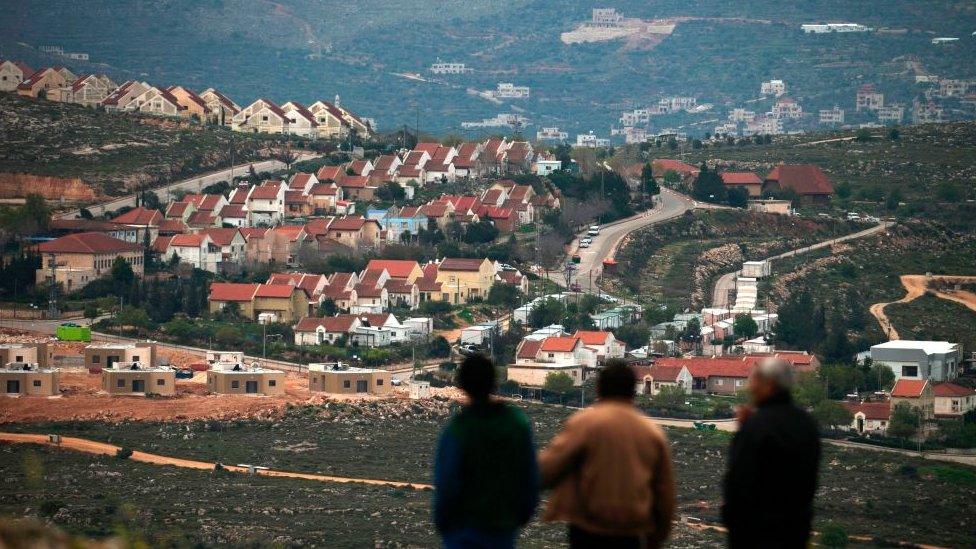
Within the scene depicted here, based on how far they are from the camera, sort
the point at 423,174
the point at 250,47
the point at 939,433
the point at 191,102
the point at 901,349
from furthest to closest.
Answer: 1. the point at 250,47
2. the point at 191,102
3. the point at 423,174
4. the point at 901,349
5. the point at 939,433

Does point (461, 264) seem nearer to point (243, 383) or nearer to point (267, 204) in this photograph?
point (267, 204)

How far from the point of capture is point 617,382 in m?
7.34

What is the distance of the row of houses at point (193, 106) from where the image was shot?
72.9 meters

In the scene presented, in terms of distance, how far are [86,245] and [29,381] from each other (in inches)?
464

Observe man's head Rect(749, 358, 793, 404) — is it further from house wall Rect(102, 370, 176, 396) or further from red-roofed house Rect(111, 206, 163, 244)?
red-roofed house Rect(111, 206, 163, 244)

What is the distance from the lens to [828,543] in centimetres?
2638

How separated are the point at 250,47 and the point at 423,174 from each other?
11040 cm

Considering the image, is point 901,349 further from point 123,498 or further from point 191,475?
point 123,498

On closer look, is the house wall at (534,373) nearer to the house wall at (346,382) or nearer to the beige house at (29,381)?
the house wall at (346,382)

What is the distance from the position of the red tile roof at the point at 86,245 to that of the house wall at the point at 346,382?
11756 mm

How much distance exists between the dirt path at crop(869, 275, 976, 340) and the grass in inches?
606

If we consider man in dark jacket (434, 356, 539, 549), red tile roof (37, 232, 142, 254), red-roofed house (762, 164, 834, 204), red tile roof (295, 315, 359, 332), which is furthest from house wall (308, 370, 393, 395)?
man in dark jacket (434, 356, 539, 549)

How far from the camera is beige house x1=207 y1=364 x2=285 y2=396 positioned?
3859 cm

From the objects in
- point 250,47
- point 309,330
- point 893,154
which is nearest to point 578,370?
point 309,330
